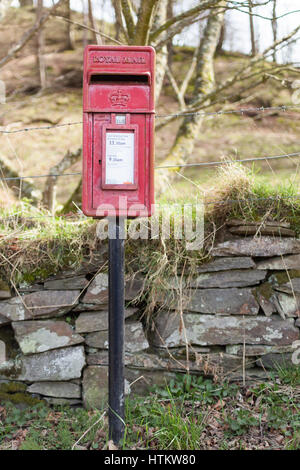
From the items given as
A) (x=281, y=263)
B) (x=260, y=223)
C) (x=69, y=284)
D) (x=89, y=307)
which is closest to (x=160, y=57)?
(x=260, y=223)

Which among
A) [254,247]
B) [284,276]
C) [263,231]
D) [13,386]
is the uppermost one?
[263,231]

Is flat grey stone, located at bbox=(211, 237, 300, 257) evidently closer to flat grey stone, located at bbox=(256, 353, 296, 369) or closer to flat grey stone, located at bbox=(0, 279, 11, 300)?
flat grey stone, located at bbox=(256, 353, 296, 369)

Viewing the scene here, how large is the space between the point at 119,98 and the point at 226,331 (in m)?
1.84

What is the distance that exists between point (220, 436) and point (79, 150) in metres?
3.41

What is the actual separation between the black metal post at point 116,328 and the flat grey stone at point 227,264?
0.89m

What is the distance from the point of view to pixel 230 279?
3.06 metres

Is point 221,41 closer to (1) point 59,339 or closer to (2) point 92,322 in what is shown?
(2) point 92,322

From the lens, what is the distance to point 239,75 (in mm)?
4645

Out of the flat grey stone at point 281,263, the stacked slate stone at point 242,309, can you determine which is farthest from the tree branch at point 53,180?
the flat grey stone at point 281,263

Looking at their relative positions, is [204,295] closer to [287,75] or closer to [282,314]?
[282,314]

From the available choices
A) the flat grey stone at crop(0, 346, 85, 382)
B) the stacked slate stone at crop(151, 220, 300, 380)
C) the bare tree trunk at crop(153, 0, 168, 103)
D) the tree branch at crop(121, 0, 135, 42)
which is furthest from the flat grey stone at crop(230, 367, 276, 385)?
the bare tree trunk at crop(153, 0, 168, 103)

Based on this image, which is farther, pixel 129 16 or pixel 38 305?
pixel 129 16

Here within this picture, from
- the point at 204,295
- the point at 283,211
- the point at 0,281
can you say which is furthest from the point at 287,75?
the point at 0,281
